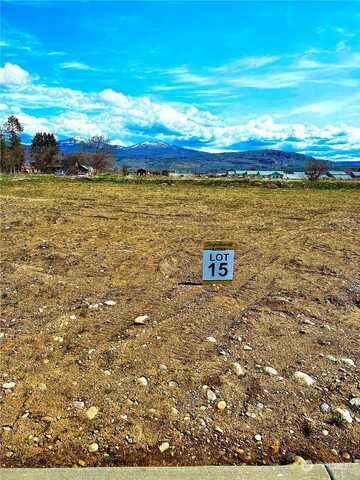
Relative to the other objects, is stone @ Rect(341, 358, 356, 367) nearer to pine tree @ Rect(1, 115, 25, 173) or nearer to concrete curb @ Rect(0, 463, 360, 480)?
concrete curb @ Rect(0, 463, 360, 480)

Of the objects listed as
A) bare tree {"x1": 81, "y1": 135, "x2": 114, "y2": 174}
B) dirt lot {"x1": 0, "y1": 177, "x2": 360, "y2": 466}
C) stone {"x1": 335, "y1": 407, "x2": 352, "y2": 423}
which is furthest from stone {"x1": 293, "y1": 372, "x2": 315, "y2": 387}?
bare tree {"x1": 81, "y1": 135, "x2": 114, "y2": 174}

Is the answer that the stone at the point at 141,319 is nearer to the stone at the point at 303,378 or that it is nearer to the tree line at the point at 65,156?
the stone at the point at 303,378

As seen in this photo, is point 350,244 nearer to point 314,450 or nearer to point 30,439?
point 314,450

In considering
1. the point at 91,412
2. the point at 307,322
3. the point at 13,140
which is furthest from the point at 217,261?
the point at 13,140

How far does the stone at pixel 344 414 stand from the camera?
281 cm

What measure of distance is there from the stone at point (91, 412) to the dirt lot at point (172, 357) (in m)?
0.01

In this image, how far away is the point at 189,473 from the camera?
227 cm

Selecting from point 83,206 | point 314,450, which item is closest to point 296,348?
point 314,450

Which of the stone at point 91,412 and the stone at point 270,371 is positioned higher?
the stone at point 270,371

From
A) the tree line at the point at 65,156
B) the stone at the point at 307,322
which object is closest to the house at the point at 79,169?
the tree line at the point at 65,156

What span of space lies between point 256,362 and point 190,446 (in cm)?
111

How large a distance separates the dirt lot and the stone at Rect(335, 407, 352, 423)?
0.03 meters

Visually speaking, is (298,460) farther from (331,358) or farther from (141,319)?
(141,319)

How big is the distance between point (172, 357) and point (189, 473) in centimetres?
125
